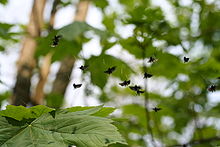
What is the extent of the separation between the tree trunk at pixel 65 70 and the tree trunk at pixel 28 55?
0.31 metres

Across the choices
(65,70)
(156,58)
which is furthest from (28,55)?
(156,58)

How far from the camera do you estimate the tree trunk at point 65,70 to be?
2.82 metres

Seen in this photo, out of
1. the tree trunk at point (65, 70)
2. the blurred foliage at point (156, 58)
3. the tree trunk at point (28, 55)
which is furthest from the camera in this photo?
the tree trunk at point (65, 70)

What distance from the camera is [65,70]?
9.84 ft

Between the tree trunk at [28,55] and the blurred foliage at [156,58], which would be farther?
the tree trunk at [28,55]

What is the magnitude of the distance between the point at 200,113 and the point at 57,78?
1720mm

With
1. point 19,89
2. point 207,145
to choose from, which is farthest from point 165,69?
point 19,89

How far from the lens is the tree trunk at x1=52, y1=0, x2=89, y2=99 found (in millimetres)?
2824

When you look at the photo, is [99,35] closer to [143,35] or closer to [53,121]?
[143,35]

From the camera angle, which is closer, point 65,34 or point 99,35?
point 65,34

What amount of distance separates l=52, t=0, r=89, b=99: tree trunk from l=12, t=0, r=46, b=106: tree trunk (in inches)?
12.4

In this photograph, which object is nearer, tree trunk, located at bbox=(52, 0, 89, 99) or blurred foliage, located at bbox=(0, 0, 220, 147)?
blurred foliage, located at bbox=(0, 0, 220, 147)

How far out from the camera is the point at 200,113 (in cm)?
293

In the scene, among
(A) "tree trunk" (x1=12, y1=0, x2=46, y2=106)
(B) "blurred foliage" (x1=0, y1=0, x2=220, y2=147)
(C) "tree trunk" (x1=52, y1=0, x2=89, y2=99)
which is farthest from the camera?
(C) "tree trunk" (x1=52, y1=0, x2=89, y2=99)
